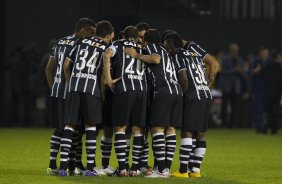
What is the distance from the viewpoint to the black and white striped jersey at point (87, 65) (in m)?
14.4

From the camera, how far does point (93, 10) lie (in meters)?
28.1

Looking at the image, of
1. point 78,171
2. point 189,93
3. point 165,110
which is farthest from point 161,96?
point 78,171

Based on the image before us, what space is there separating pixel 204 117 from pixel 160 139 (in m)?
0.68

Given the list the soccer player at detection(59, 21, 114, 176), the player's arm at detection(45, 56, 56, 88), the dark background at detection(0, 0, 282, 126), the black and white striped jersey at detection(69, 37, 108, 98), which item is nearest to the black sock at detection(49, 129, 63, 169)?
the soccer player at detection(59, 21, 114, 176)

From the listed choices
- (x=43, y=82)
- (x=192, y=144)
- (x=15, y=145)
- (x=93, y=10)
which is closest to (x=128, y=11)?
(x=93, y=10)

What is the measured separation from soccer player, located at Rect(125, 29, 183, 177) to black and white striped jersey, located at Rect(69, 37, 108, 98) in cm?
39

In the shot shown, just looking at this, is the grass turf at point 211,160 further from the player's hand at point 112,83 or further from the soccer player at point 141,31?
the soccer player at point 141,31

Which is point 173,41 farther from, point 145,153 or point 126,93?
point 145,153

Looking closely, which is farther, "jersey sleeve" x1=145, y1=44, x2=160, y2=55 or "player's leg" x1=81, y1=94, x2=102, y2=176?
"jersey sleeve" x1=145, y1=44, x2=160, y2=55

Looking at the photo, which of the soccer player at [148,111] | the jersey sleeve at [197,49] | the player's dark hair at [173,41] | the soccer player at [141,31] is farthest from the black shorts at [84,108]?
the jersey sleeve at [197,49]

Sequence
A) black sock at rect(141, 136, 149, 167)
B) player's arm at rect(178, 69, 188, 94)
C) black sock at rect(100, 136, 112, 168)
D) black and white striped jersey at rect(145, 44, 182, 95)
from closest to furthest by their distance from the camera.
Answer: black and white striped jersey at rect(145, 44, 182, 95)
player's arm at rect(178, 69, 188, 94)
black sock at rect(100, 136, 112, 168)
black sock at rect(141, 136, 149, 167)

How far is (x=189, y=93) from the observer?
14773 millimetres

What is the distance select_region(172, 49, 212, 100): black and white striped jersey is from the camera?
14.8 m

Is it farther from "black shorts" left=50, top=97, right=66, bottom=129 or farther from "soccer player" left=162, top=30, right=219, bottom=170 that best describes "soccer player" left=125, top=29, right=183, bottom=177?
"black shorts" left=50, top=97, right=66, bottom=129
